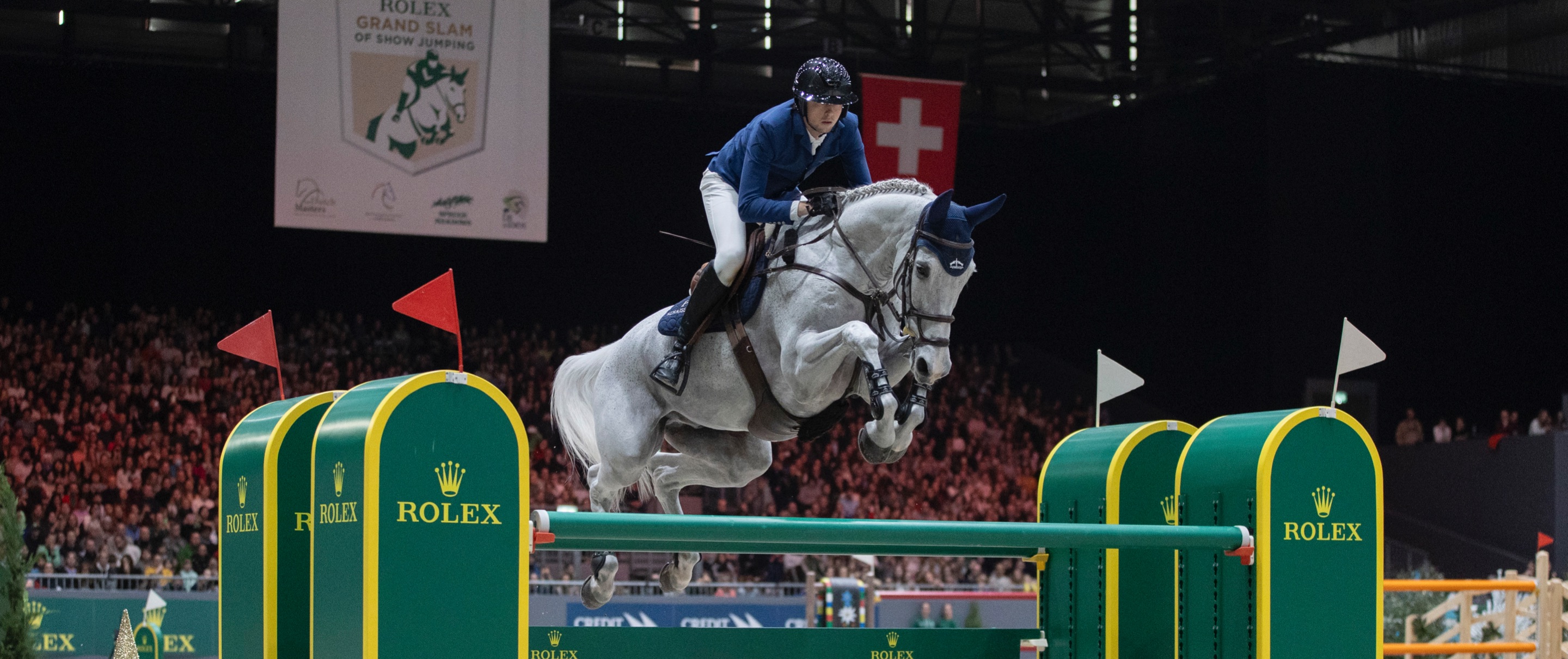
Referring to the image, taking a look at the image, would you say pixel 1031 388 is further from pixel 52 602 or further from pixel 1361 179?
pixel 52 602

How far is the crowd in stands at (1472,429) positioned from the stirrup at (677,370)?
14.2m

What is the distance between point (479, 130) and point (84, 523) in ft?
17.1

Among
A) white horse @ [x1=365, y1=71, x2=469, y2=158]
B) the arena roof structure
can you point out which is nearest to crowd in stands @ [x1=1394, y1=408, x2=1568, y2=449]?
the arena roof structure

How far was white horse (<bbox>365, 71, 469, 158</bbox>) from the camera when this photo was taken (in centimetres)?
1180

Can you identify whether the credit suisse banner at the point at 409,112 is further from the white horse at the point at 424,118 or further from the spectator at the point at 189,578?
the spectator at the point at 189,578

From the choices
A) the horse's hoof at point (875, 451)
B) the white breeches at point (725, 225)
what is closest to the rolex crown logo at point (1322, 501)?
the horse's hoof at point (875, 451)

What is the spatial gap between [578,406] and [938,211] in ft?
6.10

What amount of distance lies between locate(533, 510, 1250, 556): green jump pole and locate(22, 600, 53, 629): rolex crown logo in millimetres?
4186

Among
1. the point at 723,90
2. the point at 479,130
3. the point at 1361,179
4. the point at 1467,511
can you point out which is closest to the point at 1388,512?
the point at 1467,511

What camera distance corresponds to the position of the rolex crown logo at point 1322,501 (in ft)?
14.6

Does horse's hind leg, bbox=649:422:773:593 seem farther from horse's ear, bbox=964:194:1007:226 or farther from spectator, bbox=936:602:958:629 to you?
spectator, bbox=936:602:958:629

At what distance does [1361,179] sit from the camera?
17609 mm

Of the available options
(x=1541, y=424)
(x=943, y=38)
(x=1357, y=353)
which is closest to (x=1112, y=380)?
(x=1357, y=353)

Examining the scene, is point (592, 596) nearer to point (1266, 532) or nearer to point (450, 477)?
point (450, 477)
